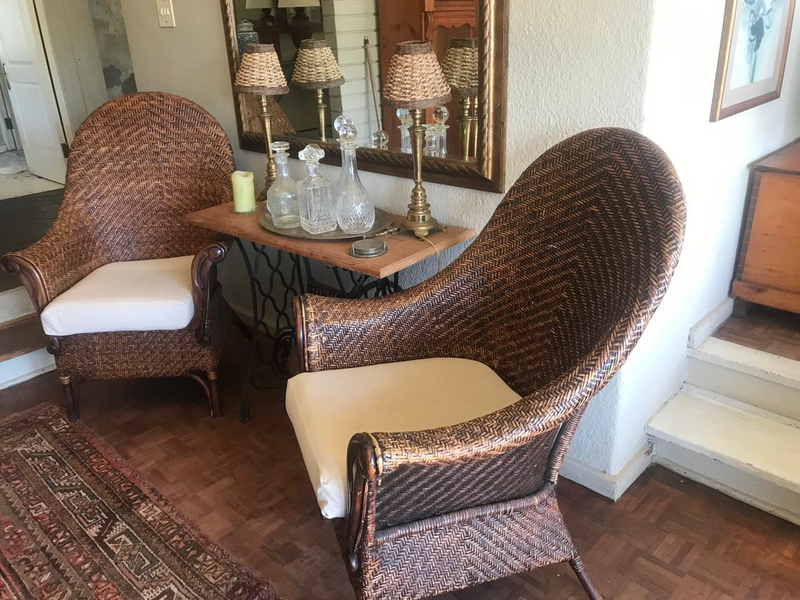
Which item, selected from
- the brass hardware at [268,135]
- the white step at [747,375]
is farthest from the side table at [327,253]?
the white step at [747,375]

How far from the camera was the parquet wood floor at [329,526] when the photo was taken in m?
1.46

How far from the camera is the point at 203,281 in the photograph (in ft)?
6.35

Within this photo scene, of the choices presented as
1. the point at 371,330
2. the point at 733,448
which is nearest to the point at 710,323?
the point at 733,448

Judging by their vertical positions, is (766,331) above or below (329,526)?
above

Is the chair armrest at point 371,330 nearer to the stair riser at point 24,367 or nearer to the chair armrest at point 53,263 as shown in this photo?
the chair armrest at point 53,263

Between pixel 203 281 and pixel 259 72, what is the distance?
64 centimetres

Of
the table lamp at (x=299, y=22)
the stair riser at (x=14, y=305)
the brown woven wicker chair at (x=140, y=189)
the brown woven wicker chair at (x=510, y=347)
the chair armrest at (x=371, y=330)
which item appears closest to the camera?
the brown woven wicker chair at (x=510, y=347)

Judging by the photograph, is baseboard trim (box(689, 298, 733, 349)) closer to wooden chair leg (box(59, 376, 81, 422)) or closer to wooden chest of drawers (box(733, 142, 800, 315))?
wooden chest of drawers (box(733, 142, 800, 315))

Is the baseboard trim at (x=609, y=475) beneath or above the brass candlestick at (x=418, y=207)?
beneath

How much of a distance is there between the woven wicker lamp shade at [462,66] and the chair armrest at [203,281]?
0.83 meters

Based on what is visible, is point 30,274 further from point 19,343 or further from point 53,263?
point 19,343

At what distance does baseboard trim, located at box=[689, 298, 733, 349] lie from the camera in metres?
1.89

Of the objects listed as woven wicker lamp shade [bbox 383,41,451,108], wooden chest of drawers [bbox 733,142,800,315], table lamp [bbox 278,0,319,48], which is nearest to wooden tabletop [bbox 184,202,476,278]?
woven wicker lamp shade [bbox 383,41,451,108]

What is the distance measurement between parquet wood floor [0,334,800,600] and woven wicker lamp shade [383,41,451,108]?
42.1 inches
